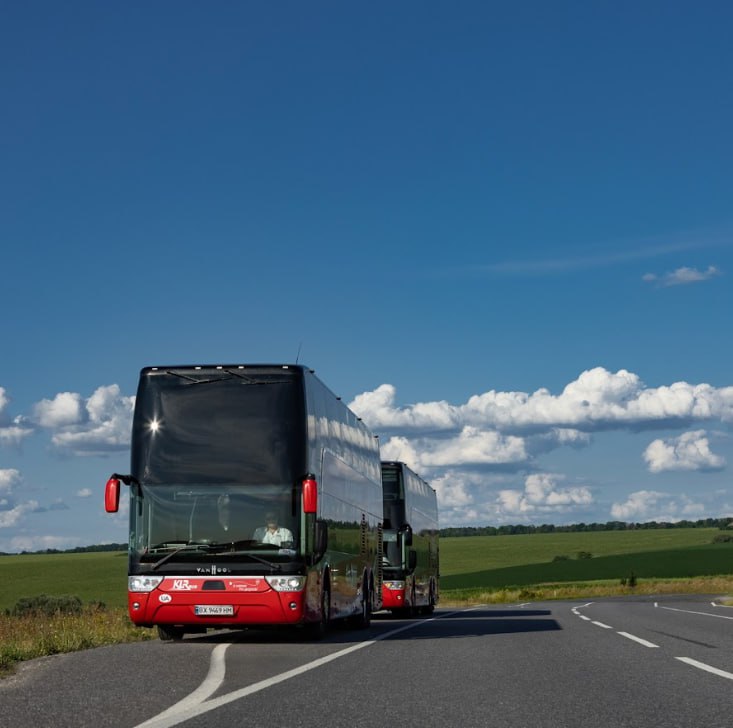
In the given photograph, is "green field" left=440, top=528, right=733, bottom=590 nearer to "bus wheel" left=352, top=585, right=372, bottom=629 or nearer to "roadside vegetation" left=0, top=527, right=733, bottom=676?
"roadside vegetation" left=0, top=527, right=733, bottom=676

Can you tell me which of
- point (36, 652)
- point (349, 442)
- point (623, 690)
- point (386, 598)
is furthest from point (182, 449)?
point (386, 598)

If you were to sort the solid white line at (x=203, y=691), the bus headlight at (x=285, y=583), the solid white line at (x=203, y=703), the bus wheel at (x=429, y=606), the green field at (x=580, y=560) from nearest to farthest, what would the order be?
the solid white line at (x=203, y=703)
the solid white line at (x=203, y=691)
the bus headlight at (x=285, y=583)
the bus wheel at (x=429, y=606)
the green field at (x=580, y=560)

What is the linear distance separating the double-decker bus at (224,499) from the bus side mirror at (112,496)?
1 cm

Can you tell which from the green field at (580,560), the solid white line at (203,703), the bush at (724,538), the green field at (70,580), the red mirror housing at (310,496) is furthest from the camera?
the bush at (724,538)

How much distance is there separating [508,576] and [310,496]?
3215 inches

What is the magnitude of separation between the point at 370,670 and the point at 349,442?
27.7 ft

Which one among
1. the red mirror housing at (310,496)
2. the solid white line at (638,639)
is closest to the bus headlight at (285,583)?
the red mirror housing at (310,496)

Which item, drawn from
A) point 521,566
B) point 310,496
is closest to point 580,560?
point 521,566

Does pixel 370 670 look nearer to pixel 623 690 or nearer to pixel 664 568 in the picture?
pixel 623 690

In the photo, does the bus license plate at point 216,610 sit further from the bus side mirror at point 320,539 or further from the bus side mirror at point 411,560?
the bus side mirror at point 411,560

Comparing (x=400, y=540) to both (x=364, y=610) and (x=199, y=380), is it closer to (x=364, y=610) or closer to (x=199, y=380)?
(x=364, y=610)

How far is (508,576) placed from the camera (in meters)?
93.7

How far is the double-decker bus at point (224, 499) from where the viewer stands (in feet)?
49.1

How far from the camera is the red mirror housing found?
14610 mm
